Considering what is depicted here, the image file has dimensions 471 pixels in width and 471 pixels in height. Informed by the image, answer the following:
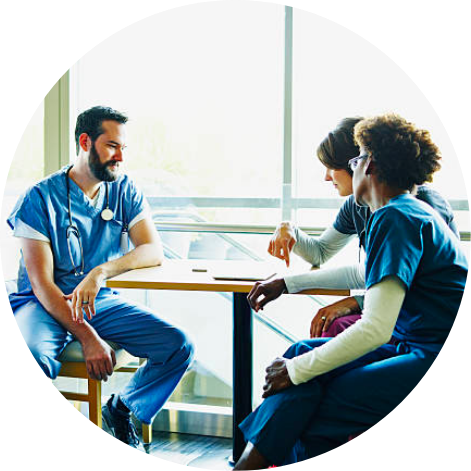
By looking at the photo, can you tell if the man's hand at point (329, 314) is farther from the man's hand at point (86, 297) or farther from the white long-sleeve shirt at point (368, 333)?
the man's hand at point (86, 297)

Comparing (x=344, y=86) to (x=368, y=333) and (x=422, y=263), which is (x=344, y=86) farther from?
(x=368, y=333)

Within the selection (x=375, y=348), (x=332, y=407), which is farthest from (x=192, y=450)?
(x=375, y=348)

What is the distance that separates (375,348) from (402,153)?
492mm

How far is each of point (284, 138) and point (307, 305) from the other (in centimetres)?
80

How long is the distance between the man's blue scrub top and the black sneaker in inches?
43.7

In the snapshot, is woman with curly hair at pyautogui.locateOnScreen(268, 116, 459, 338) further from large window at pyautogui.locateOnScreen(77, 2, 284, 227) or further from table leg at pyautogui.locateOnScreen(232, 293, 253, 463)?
large window at pyautogui.locateOnScreen(77, 2, 284, 227)

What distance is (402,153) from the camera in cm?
143

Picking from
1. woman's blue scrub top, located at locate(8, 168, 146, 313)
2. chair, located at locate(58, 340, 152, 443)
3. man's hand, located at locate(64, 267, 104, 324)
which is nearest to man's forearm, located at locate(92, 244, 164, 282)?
man's hand, located at locate(64, 267, 104, 324)

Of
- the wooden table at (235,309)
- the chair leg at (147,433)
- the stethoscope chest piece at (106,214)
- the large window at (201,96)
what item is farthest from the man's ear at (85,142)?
the chair leg at (147,433)

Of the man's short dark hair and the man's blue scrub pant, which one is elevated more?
the man's short dark hair

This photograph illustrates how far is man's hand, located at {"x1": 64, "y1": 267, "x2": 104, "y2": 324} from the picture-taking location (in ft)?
6.14

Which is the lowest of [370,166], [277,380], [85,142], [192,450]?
[192,450]

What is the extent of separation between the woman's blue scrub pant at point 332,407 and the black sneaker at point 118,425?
79 cm

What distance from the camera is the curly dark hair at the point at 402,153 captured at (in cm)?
143
